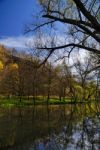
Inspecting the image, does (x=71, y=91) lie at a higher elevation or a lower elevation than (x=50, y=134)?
higher

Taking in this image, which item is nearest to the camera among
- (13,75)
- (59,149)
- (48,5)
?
(59,149)

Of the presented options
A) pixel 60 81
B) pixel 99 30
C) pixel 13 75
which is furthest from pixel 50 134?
pixel 60 81

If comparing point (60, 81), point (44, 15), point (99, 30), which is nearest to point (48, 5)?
point (44, 15)

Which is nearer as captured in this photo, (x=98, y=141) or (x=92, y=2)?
(x=92, y=2)

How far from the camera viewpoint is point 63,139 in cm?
1795

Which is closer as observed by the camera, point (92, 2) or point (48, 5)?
point (92, 2)

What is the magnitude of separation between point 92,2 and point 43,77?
64.7 meters

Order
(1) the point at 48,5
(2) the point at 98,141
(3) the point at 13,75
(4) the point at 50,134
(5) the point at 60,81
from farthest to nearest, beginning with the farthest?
(5) the point at 60,81
(3) the point at 13,75
(4) the point at 50,134
(2) the point at 98,141
(1) the point at 48,5

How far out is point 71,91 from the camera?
8500cm

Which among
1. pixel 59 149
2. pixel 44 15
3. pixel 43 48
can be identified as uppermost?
pixel 44 15

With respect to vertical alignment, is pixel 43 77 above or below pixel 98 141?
above

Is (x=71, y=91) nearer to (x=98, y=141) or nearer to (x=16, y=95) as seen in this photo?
(x=16, y=95)

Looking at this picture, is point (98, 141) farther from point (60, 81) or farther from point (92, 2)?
point (60, 81)

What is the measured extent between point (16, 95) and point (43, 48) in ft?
223
